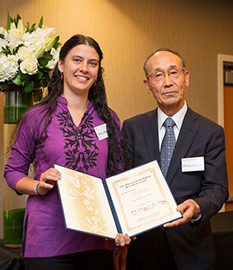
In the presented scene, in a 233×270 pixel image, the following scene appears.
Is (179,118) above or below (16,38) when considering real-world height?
below

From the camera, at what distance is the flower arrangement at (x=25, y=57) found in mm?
2217

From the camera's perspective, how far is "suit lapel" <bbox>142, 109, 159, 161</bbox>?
6.60 ft

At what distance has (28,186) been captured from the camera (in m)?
1.65

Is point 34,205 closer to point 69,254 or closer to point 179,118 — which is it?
point 69,254

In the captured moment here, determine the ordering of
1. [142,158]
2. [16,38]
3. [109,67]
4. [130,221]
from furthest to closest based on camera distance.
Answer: [109,67] → [16,38] → [142,158] → [130,221]

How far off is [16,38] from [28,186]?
3.31 ft

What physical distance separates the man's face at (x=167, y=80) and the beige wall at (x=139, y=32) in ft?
4.68

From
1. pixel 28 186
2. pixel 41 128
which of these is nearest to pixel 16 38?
pixel 41 128

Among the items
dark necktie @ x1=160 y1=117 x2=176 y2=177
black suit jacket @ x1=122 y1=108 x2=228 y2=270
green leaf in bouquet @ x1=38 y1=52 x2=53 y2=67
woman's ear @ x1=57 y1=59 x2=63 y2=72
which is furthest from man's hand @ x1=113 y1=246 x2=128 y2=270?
green leaf in bouquet @ x1=38 y1=52 x2=53 y2=67

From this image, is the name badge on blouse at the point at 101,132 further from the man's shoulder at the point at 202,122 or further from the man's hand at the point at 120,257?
the man's hand at the point at 120,257

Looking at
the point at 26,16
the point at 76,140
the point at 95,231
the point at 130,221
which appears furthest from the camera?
the point at 26,16

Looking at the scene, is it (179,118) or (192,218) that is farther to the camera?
(179,118)


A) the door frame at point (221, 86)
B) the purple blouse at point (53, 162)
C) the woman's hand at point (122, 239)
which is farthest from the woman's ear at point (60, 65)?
the door frame at point (221, 86)

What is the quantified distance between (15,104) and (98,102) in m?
0.66
